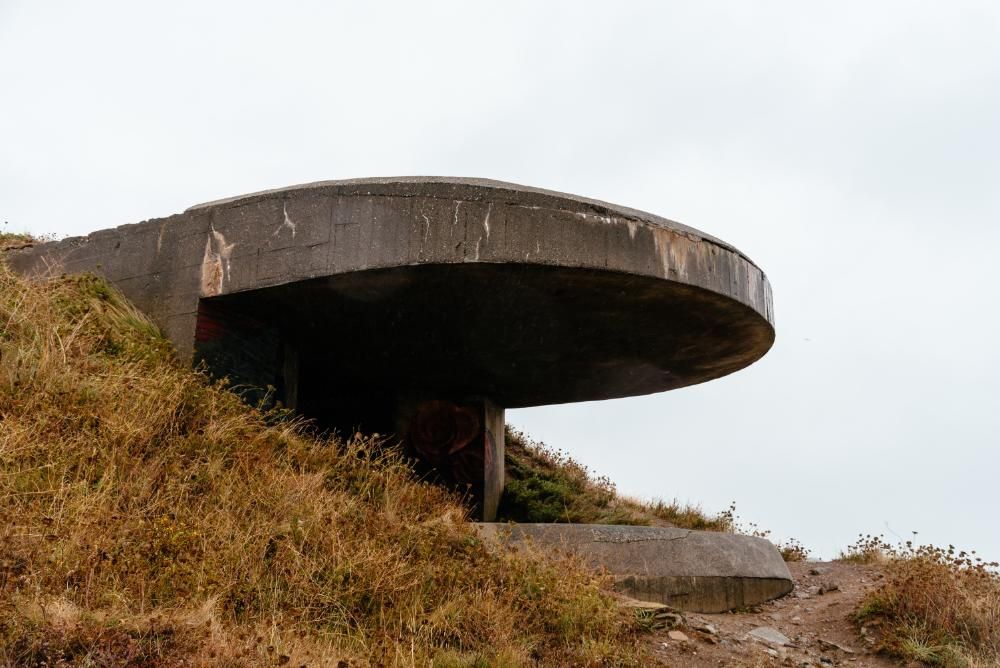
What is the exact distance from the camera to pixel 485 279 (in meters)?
5.82

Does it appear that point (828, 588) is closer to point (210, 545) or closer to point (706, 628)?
point (706, 628)

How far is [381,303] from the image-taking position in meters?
6.22

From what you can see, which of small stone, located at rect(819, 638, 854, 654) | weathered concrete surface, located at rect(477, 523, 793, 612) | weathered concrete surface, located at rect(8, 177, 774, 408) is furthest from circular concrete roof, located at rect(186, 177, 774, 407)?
small stone, located at rect(819, 638, 854, 654)

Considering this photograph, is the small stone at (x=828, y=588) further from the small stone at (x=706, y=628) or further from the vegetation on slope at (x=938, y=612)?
the small stone at (x=706, y=628)

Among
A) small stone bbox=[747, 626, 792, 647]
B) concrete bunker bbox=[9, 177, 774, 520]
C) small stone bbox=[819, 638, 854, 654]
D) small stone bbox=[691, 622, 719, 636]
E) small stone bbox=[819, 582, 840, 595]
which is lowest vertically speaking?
small stone bbox=[819, 638, 854, 654]

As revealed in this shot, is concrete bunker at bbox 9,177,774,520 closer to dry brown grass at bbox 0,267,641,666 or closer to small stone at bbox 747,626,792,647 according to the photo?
dry brown grass at bbox 0,267,641,666

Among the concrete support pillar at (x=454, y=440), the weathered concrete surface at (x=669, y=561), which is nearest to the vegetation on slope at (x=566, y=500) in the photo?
the concrete support pillar at (x=454, y=440)

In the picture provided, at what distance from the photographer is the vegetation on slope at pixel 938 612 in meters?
5.21

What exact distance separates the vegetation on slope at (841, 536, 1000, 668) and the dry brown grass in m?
1.86

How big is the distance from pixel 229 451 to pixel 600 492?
5.43 meters

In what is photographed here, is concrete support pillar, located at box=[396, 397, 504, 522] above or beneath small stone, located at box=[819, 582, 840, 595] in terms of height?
above

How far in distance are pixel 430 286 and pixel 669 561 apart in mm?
2432

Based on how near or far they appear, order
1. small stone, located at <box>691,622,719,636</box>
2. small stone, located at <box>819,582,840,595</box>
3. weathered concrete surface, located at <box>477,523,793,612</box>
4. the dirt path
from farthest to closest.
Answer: small stone, located at <box>819,582,840,595</box> < weathered concrete surface, located at <box>477,523,793,612</box> < small stone, located at <box>691,622,719,636</box> < the dirt path

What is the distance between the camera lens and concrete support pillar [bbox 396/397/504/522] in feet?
26.0
